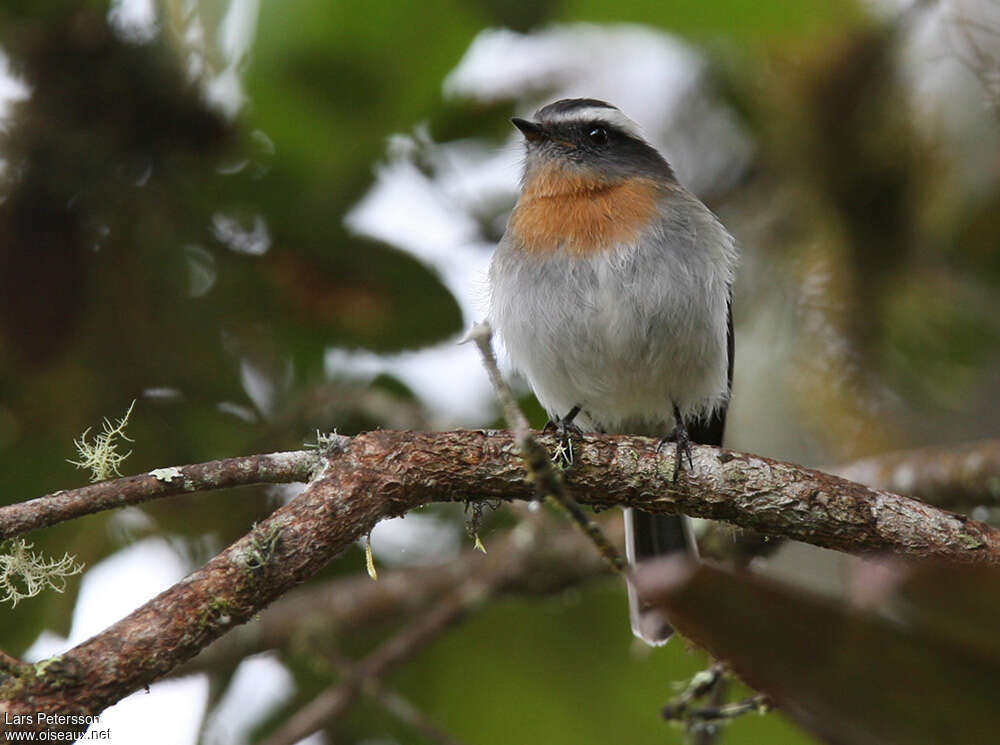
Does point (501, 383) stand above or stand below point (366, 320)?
below

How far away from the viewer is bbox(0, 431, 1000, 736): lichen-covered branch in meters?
2.02

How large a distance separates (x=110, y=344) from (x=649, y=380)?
6.24 feet

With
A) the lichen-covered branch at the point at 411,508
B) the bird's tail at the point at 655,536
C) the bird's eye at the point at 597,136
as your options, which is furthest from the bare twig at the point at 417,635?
the bird's eye at the point at 597,136

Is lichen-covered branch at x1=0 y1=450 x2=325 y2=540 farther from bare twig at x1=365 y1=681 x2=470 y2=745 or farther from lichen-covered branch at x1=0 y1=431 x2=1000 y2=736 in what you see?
bare twig at x1=365 y1=681 x2=470 y2=745

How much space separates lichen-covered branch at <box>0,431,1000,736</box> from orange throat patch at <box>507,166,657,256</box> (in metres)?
1.21

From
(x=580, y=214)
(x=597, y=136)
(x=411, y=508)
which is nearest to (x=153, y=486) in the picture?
(x=411, y=508)

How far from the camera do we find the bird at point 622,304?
390 cm

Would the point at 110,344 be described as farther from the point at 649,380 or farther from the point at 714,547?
the point at 714,547

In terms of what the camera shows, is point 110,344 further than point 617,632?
No

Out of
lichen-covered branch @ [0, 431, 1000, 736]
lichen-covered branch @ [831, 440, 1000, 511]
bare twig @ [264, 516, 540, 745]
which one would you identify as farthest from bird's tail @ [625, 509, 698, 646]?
lichen-covered branch @ [0, 431, 1000, 736]

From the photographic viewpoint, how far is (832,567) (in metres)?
5.08

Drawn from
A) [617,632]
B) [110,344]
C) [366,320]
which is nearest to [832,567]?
[617,632]

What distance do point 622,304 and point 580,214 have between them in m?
0.45

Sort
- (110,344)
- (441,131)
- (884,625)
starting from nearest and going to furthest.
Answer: (884,625) → (110,344) → (441,131)
